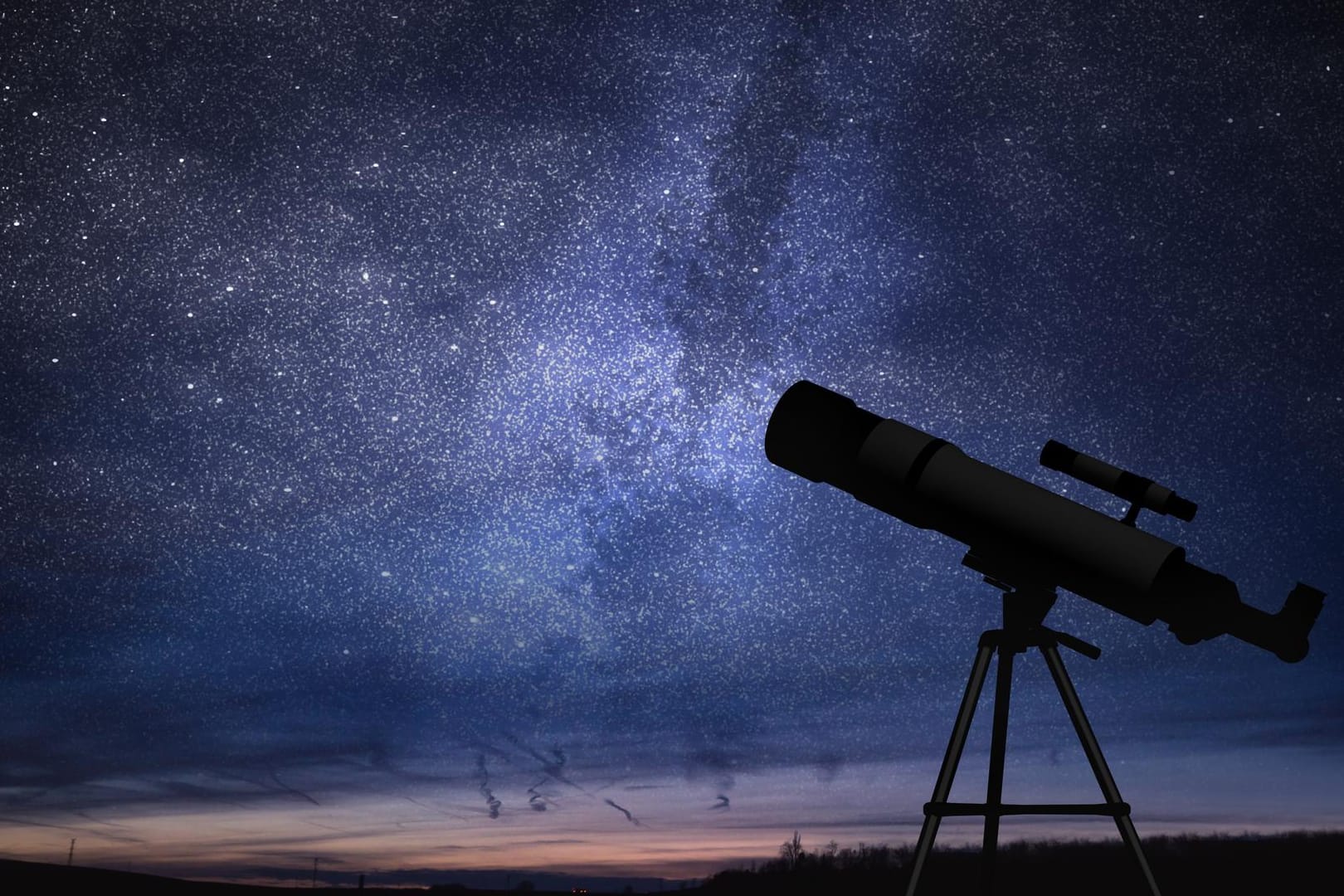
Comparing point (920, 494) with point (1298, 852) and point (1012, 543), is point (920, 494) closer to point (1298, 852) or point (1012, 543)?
point (1012, 543)

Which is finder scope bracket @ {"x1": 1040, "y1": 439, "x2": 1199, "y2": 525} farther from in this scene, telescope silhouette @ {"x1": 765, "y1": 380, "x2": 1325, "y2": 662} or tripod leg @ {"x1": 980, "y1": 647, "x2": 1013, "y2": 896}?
tripod leg @ {"x1": 980, "y1": 647, "x2": 1013, "y2": 896}

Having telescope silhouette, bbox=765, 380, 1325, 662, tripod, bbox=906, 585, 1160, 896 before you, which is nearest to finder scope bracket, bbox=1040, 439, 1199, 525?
telescope silhouette, bbox=765, 380, 1325, 662

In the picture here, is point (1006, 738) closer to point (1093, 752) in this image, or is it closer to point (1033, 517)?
point (1093, 752)

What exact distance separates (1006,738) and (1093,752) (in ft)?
1.19

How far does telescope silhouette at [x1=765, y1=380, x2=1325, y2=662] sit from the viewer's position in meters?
3.85

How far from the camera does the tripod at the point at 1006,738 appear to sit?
3389 millimetres

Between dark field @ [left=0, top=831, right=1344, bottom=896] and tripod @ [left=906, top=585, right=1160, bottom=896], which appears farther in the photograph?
dark field @ [left=0, top=831, right=1344, bottom=896]

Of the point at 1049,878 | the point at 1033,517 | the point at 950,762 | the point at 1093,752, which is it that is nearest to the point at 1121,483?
the point at 1033,517

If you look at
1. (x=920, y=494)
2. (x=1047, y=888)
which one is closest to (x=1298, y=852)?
(x=1047, y=888)

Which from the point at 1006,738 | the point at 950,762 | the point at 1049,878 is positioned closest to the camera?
the point at 950,762

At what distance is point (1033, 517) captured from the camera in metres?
3.89

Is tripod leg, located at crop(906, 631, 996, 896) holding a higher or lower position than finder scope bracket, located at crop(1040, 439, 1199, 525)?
lower

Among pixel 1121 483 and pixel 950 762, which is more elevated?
pixel 1121 483

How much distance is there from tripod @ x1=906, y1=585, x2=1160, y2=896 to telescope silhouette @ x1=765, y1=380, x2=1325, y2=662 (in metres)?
0.17
